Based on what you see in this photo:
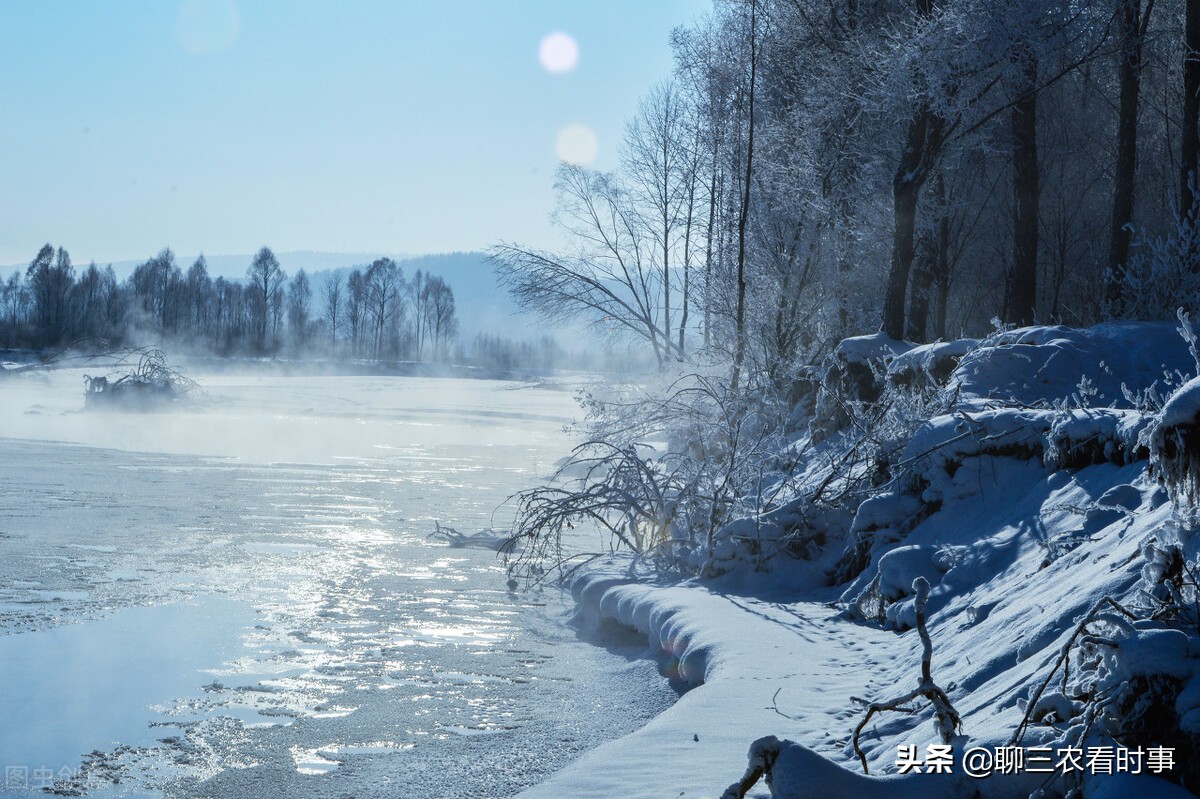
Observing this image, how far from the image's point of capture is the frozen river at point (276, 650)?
5.36 m

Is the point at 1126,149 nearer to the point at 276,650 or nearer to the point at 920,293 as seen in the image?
the point at 920,293

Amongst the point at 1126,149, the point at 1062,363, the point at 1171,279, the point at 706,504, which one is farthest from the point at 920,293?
the point at 706,504

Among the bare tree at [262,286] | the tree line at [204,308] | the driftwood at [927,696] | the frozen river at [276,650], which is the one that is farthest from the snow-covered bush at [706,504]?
the bare tree at [262,286]

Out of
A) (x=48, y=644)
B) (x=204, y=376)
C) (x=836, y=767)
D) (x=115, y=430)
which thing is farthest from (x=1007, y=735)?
(x=204, y=376)

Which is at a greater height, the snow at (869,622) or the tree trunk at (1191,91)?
the tree trunk at (1191,91)

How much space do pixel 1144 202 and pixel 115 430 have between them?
2493 cm

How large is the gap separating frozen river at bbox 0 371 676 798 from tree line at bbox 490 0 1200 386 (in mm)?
5544

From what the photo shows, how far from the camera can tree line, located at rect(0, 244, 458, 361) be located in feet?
248

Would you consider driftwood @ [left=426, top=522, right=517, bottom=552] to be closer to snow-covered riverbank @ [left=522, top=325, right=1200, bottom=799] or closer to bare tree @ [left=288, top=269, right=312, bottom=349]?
snow-covered riverbank @ [left=522, top=325, right=1200, bottom=799]

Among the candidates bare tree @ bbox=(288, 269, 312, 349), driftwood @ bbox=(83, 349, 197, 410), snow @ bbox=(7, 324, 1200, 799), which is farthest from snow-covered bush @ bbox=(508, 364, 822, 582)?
→ bare tree @ bbox=(288, 269, 312, 349)

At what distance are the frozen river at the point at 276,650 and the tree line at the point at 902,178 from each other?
5544mm

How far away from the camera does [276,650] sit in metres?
7.43

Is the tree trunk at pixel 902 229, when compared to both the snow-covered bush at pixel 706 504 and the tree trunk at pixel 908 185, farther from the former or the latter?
the snow-covered bush at pixel 706 504

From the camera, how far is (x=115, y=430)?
2627cm
